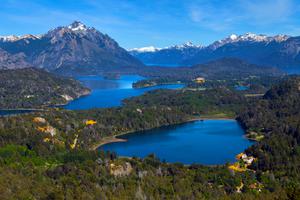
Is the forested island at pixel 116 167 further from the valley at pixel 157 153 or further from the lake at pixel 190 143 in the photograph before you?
the lake at pixel 190 143

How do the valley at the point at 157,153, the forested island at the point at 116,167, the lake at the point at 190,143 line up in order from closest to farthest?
1. the forested island at the point at 116,167
2. the valley at the point at 157,153
3. the lake at the point at 190,143

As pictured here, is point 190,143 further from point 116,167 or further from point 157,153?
point 116,167

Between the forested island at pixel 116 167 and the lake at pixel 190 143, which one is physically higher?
the forested island at pixel 116 167

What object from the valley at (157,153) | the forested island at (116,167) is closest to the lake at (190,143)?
the valley at (157,153)

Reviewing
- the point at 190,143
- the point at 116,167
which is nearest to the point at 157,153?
the point at 190,143

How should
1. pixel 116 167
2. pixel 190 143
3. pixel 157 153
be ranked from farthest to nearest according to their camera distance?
pixel 190 143
pixel 157 153
pixel 116 167

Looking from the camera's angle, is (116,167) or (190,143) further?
(190,143)

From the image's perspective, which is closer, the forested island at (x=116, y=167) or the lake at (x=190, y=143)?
the forested island at (x=116, y=167)
